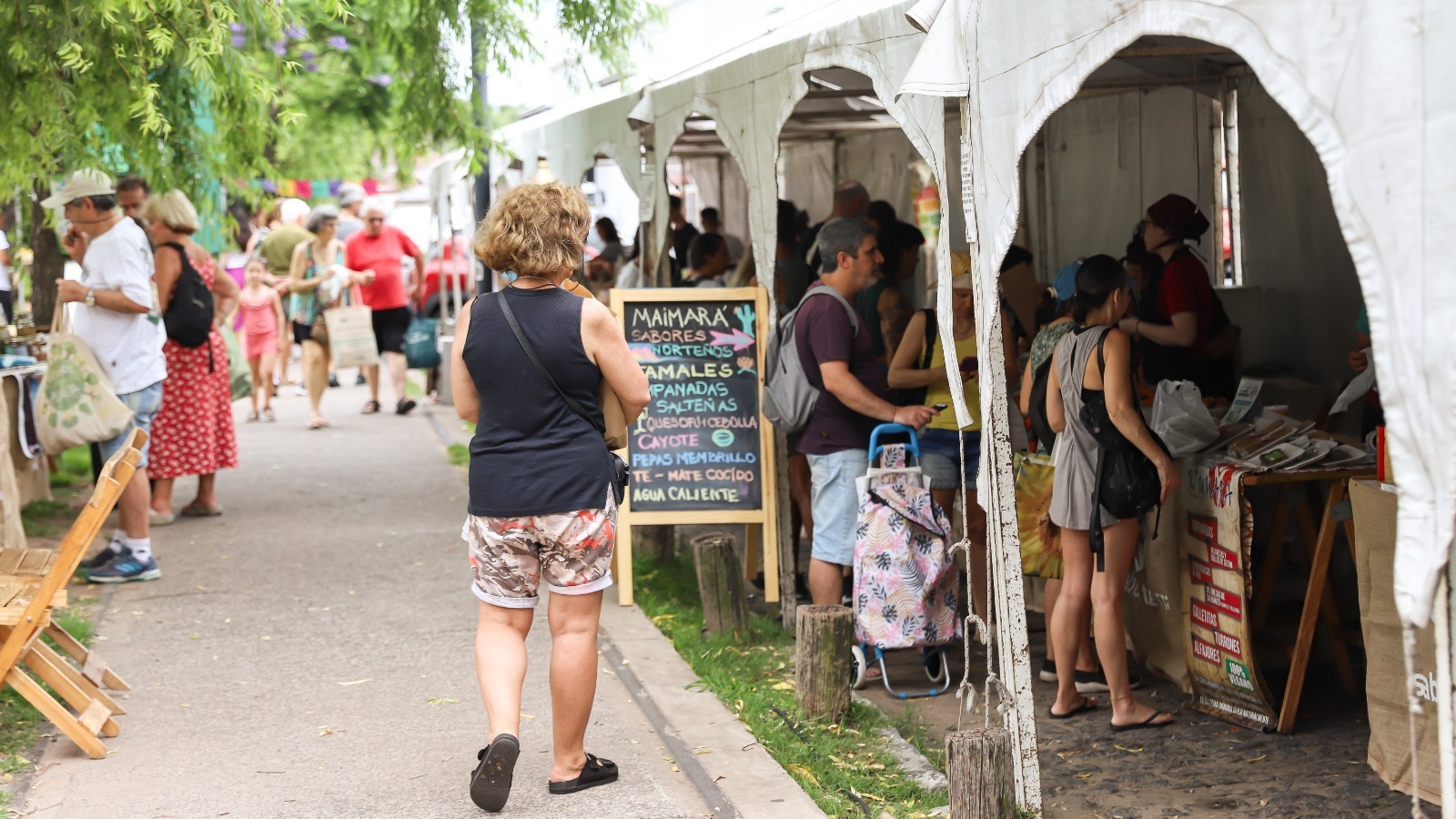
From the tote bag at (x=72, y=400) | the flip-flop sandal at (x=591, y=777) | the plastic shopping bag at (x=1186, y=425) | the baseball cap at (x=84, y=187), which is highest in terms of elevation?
the baseball cap at (x=84, y=187)

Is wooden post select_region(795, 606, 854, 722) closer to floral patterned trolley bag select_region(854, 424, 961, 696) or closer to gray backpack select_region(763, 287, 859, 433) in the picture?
floral patterned trolley bag select_region(854, 424, 961, 696)

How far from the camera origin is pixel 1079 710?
554cm

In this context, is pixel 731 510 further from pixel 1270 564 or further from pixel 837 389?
pixel 1270 564

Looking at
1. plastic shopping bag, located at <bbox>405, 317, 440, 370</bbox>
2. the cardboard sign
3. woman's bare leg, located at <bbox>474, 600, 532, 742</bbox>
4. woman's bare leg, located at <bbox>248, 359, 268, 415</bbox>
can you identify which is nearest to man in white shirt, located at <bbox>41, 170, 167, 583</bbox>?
woman's bare leg, located at <bbox>474, 600, 532, 742</bbox>

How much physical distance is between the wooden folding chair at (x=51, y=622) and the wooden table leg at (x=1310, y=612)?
3921 millimetres

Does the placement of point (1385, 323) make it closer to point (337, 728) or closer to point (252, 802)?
point (252, 802)

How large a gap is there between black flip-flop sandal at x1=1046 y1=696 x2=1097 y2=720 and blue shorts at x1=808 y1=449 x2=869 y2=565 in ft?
3.15

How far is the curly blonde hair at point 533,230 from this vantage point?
424cm

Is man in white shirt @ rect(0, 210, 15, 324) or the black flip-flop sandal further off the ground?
man in white shirt @ rect(0, 210, 15, 324)

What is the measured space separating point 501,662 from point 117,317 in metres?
4.27

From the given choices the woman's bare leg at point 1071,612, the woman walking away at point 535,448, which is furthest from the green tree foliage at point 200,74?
the woman's bare leg at point 1071,612

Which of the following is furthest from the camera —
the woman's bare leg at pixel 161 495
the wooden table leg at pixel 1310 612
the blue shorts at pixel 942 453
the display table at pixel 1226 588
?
the woman's bare leg at pixel 161 495

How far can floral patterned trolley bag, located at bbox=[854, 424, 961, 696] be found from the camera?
562cm

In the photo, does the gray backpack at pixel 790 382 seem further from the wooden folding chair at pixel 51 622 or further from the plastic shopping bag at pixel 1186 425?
the wooden folding chair at pixel 51 622
